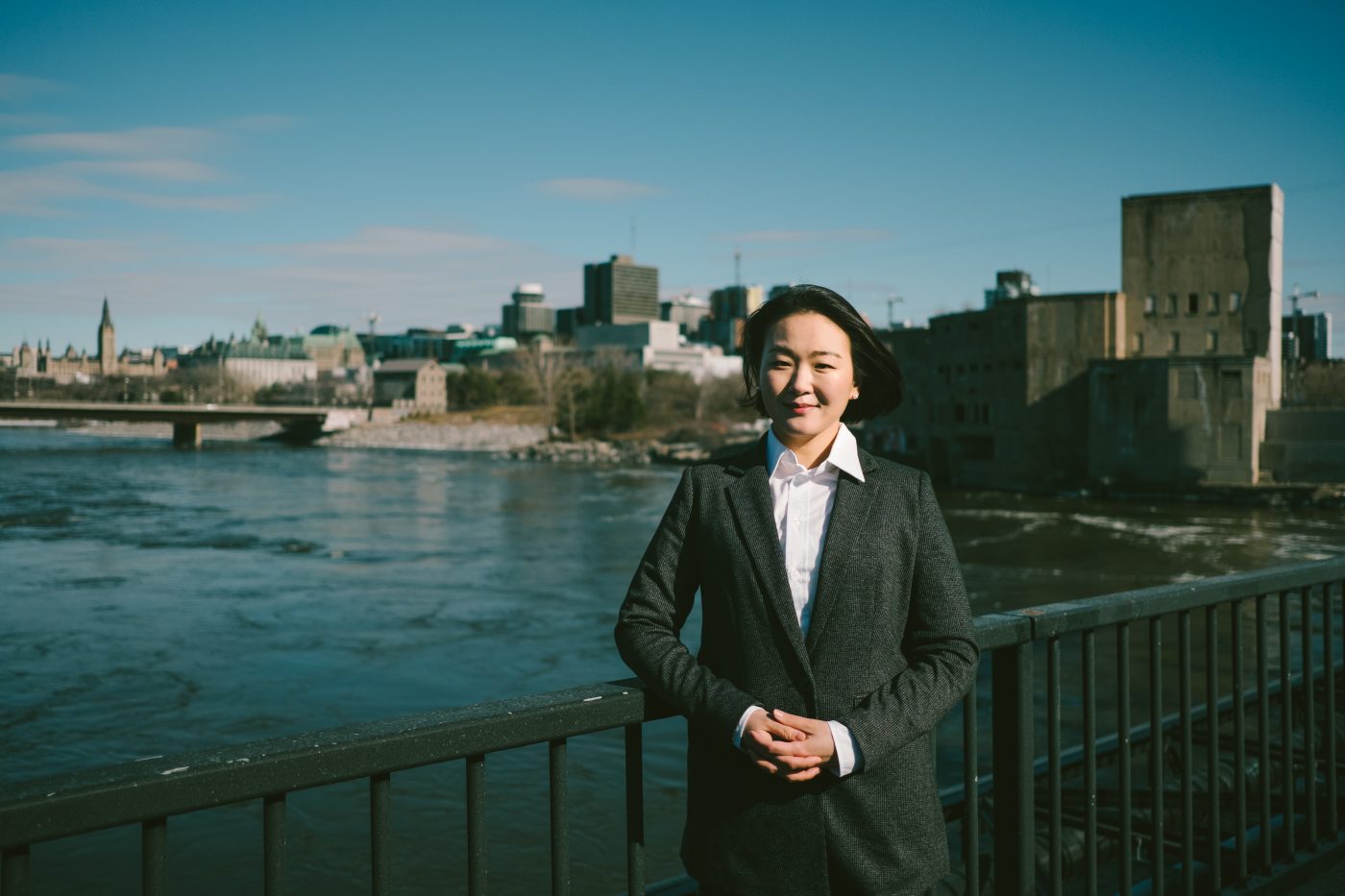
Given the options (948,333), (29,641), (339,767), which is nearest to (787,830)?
(339,767)

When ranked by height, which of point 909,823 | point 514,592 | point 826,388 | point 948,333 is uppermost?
point 948,333

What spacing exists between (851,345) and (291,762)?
1549 millimetres

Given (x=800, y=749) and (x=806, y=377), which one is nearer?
(x=800, y=749)

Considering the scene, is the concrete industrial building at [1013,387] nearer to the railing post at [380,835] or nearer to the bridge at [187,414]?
the railing post at [380,835]

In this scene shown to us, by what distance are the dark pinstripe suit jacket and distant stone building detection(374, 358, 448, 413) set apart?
388 feet

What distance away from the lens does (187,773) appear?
72.2 inches

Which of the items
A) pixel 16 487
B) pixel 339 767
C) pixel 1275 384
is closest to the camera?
pixel 339 767

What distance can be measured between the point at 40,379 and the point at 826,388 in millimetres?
114005

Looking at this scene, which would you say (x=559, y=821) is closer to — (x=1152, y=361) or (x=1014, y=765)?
(x=1014, y=765)

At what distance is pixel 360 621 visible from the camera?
18406 millimetres

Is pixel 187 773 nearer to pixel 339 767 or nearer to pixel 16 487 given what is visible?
pixel 339 767

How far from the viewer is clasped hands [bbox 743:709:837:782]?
2.22 metres

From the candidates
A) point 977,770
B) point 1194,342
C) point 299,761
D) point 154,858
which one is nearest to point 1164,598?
point 977,770

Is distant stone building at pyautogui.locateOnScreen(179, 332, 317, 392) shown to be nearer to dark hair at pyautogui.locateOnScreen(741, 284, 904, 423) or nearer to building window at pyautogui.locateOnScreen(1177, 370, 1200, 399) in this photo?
building window at pyautogui.locateOnScreen(1177, 370, 1200, 399)
